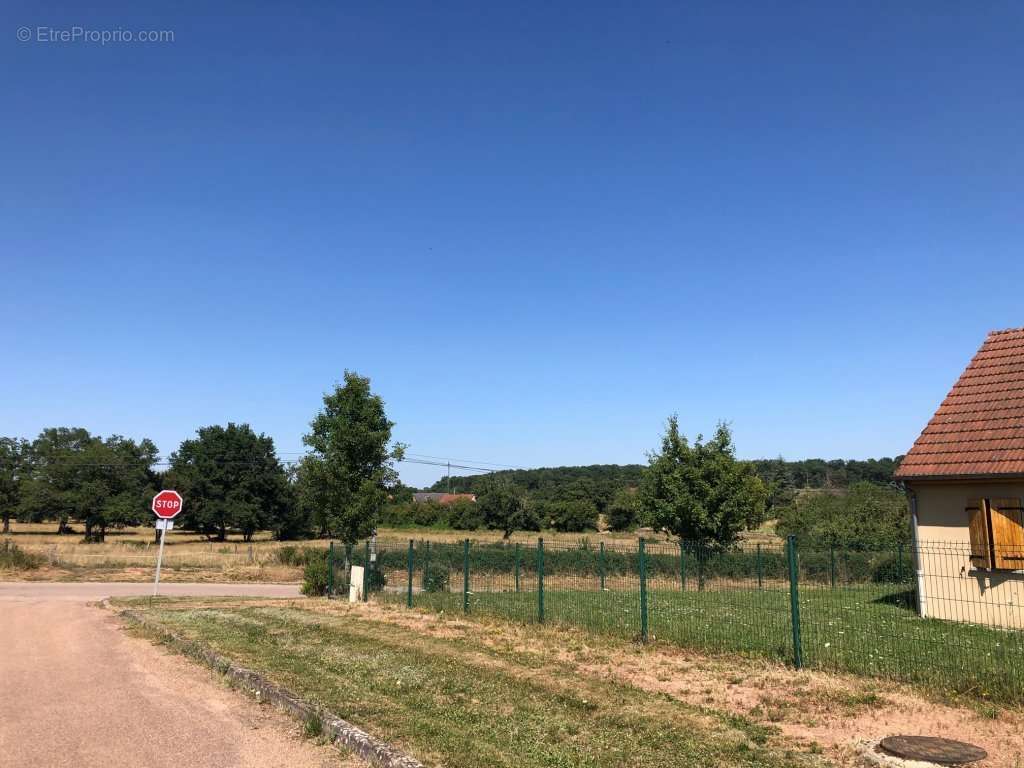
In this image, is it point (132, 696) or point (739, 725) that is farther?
point (132, 696)

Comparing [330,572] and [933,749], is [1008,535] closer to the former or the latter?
[933,749]

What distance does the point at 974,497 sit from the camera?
46.5 ft

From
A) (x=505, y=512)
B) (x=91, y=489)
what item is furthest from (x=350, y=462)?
(x=505, y=512)

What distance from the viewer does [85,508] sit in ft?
227

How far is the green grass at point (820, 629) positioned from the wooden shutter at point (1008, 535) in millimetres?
1413

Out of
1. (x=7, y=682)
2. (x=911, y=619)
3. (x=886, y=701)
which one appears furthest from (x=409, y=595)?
(x=886, y=701)

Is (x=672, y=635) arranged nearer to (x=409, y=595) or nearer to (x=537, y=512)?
(x=409, y=595)

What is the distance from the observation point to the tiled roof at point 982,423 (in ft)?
45.8

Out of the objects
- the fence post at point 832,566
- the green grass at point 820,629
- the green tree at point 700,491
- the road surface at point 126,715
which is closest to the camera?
the road surface at point 126,715

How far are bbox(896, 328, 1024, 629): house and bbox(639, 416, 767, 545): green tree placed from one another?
12397 millimetres

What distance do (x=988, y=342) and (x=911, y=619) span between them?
694cm

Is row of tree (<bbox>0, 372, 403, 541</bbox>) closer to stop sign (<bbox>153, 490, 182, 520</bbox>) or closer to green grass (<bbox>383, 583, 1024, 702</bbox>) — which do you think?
stop sign (<bbox>153, 490, 182, 520</bbox>)

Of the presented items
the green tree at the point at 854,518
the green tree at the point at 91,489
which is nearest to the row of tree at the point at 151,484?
the green tree at the point at 91,489

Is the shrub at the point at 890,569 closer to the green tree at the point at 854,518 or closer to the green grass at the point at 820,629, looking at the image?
the green grass at the point at 820,629
